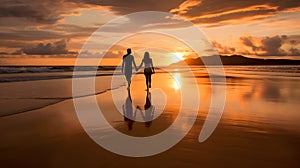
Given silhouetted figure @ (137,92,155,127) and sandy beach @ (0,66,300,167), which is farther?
silhouetted figure @ (137,92,155,127)

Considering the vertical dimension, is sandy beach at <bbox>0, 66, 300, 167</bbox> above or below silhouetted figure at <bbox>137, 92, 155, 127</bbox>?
below

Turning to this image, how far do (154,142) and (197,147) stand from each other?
3.19 ft

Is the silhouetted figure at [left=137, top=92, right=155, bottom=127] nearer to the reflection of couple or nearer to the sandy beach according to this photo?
the reflection of couple

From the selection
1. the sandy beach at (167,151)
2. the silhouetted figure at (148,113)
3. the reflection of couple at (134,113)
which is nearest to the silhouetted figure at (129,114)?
the reflection of couple at (134,113)

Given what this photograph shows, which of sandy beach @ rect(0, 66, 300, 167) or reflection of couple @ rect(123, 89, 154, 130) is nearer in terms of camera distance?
sandy beach @ rect(0, 66, 300, 167)

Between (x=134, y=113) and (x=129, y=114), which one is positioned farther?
(x=134, y=113)

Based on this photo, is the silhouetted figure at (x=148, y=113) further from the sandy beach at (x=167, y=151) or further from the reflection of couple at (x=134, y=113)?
the sandy beach at (x=167, y=151)

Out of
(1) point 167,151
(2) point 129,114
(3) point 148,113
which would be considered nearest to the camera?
(1) point 167,151

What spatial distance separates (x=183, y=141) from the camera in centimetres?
609

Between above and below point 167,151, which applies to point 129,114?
above

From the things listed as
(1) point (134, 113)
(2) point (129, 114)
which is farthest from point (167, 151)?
(1) point (134, 113)

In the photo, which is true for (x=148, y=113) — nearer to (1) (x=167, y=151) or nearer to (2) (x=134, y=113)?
(2) (x=134, y=113)

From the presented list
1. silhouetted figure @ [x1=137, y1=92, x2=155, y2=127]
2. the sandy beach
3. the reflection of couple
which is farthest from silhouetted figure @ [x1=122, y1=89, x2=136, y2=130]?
silhouetted figure @ [x1=137, y1=92, x2=155, y2=127]

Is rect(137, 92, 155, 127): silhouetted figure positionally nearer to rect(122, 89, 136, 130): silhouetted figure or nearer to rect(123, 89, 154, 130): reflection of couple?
rect(123, 89, 154, 130): reflection of couple
